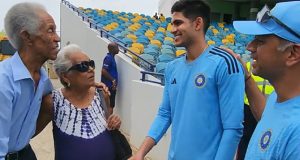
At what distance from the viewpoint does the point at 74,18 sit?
51.2ft

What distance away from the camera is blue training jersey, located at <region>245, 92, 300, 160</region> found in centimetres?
130

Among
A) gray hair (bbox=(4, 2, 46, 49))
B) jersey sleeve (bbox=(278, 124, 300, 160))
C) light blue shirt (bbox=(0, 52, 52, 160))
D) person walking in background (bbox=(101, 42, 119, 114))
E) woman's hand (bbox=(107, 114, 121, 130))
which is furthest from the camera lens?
person walking in background (bbox=(101, 42, 119, 114))

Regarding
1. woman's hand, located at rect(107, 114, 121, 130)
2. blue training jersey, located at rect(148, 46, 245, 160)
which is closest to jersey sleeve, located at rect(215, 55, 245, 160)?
blue training jersey, located at rect(148, 46, 245, 160)

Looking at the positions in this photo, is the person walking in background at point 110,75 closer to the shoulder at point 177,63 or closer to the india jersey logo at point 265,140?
the shoulder at point 177,63

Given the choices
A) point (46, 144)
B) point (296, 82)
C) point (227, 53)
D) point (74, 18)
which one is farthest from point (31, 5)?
point (74, 18)

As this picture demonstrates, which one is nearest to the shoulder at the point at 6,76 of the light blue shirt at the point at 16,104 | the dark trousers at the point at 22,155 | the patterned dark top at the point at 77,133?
the light blue shirt at the point at 16,104

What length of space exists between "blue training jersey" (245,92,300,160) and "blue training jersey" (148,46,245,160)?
57 centimetres

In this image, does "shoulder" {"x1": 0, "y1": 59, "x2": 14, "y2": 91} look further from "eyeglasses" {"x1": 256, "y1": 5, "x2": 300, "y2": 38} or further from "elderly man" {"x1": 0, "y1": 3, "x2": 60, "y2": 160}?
"eyeglasses" {"x1": 256, "y1": 5, "x2": 300, "y2": 38}

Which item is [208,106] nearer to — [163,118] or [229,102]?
[229,102]

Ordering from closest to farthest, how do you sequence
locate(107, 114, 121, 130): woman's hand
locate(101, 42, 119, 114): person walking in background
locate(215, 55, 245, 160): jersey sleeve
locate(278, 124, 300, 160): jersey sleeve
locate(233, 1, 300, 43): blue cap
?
locate(278, 124, 300, 160): jersey sleeve < locate(233, 1, 300, 43): blue cap < locate(215, 55, 245, 160): jersey sleeve < locate(107, 114, 121, 130): woman's hand < locate(101, 42, 119, 114): person walking in background

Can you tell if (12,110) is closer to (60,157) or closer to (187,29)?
(60,157)

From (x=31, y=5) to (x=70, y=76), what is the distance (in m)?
0.58

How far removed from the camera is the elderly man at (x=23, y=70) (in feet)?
6.19

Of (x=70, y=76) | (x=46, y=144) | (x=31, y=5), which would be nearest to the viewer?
(x=31, y=5)
